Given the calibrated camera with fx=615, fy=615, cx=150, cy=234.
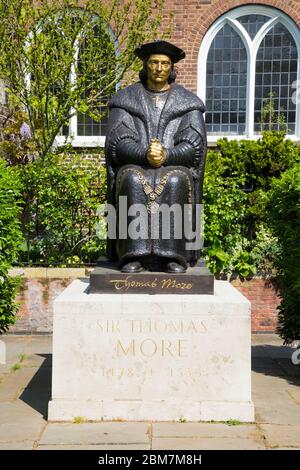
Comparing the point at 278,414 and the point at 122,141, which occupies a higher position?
the point at 122,141

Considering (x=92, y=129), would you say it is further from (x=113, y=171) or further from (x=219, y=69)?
(x=113, y=171)

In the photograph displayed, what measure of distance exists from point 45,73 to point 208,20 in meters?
4.66

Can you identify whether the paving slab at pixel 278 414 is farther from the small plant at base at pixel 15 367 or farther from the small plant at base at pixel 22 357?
the small plant at base at pixel 22 357

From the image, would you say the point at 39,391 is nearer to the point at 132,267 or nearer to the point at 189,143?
the point at 132,267

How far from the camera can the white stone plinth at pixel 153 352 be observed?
475cm

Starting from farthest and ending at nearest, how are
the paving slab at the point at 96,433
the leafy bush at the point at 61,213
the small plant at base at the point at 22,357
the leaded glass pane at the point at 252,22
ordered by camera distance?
the leaded glass pane at the point at 252,22 → the leafy bush at the point at 61,213 → the small plant at base at the point at 22,357 → the paving slab at the point at 96,433

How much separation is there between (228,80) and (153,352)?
989 cm

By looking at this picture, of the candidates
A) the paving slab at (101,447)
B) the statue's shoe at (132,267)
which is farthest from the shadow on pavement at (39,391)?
the statue's shoe at (132,267)

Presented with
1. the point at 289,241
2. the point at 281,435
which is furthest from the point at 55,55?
the point at 281,435

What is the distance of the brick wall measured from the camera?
12.9 metres

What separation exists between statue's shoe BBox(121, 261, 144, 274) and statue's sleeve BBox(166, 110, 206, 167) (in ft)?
2.90

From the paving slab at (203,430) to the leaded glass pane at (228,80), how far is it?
978cm

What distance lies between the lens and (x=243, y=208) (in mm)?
8977

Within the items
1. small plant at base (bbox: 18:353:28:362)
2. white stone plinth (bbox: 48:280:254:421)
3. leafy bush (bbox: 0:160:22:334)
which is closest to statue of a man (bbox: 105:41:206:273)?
white stone plinth (bbox: 48:280:254:421)
